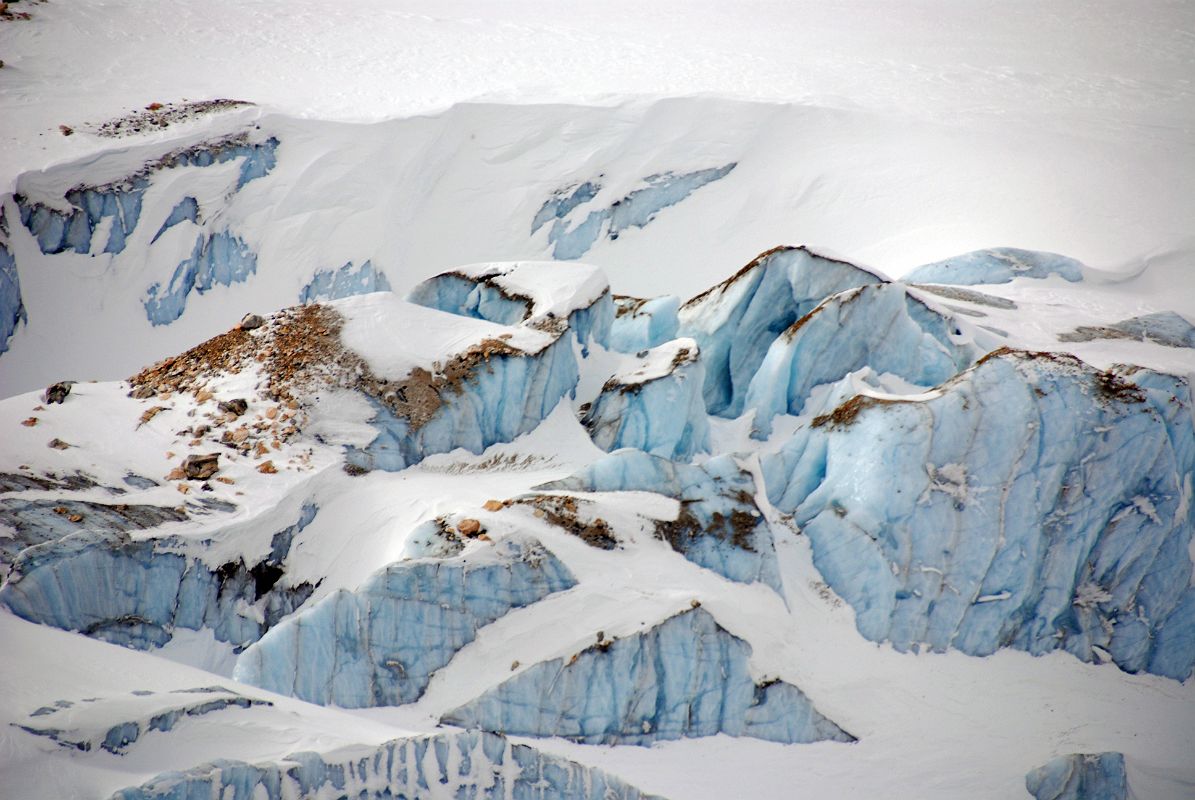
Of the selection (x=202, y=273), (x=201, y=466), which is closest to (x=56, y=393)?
(x=201, y=466)

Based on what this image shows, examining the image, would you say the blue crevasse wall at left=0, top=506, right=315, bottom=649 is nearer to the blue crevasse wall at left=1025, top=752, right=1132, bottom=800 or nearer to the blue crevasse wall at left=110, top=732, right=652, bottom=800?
the blue crevasse wall at left=110, top=732, right=652, bottom=800

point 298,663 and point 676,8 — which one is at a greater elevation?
point 676,8

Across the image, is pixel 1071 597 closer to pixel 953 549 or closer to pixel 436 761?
pixel 953 549

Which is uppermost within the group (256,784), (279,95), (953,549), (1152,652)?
(279,95)

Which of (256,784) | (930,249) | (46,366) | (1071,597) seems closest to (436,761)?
(256,784)

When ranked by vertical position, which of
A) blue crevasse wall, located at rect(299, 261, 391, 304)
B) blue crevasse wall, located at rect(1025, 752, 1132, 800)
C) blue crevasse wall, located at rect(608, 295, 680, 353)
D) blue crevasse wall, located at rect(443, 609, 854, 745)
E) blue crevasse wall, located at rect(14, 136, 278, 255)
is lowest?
blue crevasse wall, located at rect(1025, 752, 1132, 800)

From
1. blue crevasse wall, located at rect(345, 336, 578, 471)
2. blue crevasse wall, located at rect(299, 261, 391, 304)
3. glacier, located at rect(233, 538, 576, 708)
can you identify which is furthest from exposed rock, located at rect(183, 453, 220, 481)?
blue crevasse wall, located at rect(299, 261, 391, 304)

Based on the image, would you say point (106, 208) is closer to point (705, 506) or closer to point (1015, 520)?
point (705, 506)
